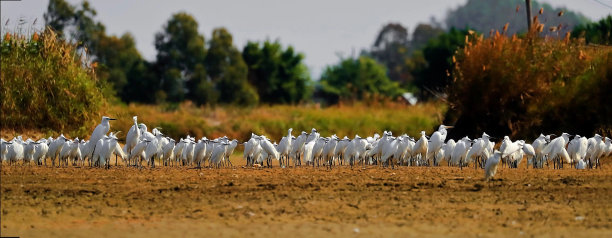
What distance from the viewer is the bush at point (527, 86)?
23.5 meters

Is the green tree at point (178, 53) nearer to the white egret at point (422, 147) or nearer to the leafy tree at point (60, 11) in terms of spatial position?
the leafy tree at point (60, 11)

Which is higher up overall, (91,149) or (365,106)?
(365,106)

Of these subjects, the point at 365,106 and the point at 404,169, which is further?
the point at 365,106

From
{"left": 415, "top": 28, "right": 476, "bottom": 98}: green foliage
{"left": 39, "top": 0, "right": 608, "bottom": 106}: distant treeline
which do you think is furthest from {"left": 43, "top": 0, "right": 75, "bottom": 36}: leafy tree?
{"left": 415, "top": 28, "right": 476, "bottom": 98}: green foliage

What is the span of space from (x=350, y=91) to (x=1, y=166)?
52976 mm

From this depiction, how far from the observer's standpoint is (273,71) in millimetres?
60844

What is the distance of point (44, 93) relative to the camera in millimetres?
24078


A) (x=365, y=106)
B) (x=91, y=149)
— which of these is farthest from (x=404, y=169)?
(x=365, y=106)

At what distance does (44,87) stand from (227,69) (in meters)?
31.5

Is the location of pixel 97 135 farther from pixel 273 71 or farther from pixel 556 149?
pixel 273 71

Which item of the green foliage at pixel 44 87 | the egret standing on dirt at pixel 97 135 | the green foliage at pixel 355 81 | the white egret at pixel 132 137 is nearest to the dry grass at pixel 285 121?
the green foliage at pixel 44 87

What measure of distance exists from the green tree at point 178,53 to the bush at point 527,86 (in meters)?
31.3

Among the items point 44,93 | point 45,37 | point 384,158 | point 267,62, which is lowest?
point 384,158

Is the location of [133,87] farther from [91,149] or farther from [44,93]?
[91,149]
